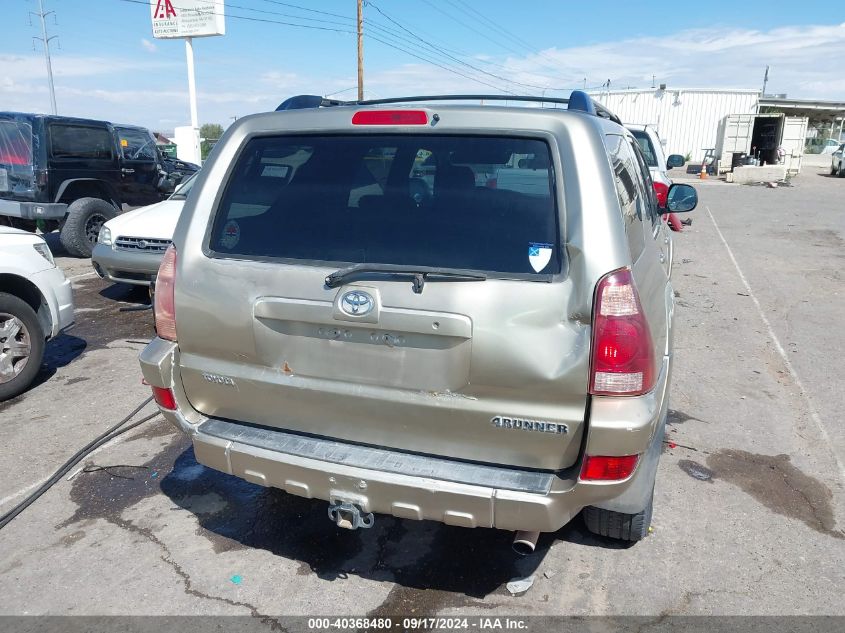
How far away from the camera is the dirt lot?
284 cm

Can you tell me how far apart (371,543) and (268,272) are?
150cm

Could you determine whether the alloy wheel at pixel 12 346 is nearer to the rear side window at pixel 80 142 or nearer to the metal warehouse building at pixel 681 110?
the rear side window at pixel 80 142

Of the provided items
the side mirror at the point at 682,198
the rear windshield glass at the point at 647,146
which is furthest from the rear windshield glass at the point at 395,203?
the rear windshield glass at the point at 647,146

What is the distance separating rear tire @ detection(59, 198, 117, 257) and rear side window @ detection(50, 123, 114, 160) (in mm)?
734

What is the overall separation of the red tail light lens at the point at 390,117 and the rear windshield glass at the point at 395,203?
61 millimetres

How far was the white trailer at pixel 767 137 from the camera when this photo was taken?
1232 inches

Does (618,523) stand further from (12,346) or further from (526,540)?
(12,346)

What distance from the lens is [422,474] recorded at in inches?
96.4

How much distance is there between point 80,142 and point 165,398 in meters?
9.04

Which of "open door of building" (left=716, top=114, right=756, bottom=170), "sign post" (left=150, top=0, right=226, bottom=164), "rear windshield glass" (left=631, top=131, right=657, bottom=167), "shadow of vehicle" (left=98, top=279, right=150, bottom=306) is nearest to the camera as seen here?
"shadow of vehicle" (left=98, top=279, right=150, bottom=306)

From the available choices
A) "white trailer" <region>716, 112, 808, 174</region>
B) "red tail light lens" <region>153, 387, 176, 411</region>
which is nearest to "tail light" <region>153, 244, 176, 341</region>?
"red tail light lens" <region>153, 387, 176, 411</region>

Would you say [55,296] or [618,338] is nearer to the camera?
[618,338]

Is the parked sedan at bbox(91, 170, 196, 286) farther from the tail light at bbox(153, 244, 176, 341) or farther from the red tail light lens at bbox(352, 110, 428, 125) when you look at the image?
the red tail light lens at bbox(352, 110, 428, 125)

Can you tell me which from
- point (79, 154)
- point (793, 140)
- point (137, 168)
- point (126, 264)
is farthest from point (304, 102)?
point (793, 140)
